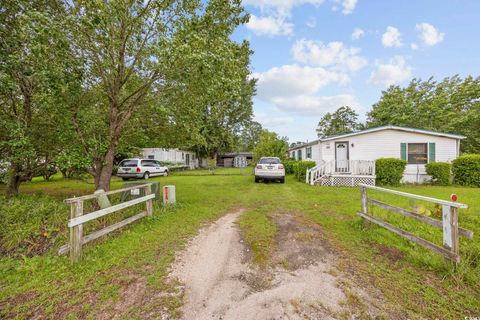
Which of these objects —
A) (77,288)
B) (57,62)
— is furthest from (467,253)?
(57,62)

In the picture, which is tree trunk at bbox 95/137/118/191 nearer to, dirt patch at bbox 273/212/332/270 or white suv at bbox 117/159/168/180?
dirt patch at bbox 273/212/332/270

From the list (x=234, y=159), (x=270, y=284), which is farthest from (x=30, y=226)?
(x=234, y=159)

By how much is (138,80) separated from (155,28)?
165cm

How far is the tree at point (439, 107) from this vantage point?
19.6 meters

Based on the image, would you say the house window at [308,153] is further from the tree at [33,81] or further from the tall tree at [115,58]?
the tree at [33,81]

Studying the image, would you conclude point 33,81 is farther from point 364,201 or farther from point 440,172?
point 440,172

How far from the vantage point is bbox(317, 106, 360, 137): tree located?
125 ft

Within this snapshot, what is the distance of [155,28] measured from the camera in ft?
19.7

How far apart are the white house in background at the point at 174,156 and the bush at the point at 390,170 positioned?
16.5m

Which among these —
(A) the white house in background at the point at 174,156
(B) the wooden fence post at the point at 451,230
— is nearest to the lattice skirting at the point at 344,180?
(B) the wooden fence post at the point at 451,230

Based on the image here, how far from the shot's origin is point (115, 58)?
19.2 ft

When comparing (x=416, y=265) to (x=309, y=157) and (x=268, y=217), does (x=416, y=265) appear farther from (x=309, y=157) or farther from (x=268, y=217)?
(x=309, y=157)

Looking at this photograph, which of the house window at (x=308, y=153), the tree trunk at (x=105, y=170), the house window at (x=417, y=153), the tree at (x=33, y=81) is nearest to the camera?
the tree at (x=33, y=81)

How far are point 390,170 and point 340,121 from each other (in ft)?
102
